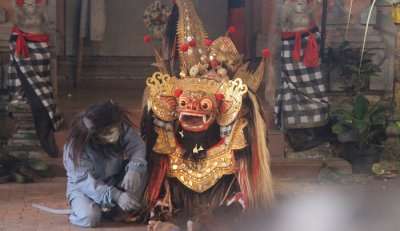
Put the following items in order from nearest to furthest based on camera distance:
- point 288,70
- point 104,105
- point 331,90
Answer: point 104,105 < point 288,70 < point 331,90

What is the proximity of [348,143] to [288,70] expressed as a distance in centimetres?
98

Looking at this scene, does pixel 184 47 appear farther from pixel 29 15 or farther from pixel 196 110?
pixel 29 15

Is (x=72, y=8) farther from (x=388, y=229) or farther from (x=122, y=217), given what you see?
(x=388, y=229)

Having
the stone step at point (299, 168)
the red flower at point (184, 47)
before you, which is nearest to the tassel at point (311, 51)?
Result: the stone step at point (299, 168)

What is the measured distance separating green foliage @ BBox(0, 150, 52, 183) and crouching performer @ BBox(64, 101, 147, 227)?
1553 mm

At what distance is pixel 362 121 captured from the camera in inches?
323

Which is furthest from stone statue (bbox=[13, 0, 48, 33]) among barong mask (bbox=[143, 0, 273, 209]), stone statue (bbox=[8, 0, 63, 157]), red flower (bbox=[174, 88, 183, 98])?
red flower (bbox=[174, 88, 183, 98])

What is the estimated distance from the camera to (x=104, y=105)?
19.8 feet

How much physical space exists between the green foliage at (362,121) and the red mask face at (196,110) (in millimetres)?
2367

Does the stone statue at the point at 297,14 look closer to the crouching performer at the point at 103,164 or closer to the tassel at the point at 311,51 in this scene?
the tassel at the point at 311,51

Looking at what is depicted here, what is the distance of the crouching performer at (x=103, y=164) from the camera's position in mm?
6035

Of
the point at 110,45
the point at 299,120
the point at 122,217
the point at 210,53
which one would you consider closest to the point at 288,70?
the point at 299,120

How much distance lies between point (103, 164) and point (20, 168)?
5.90 ft

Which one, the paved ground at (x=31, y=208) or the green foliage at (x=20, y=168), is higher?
the green foliage at (x=20, y=168)
